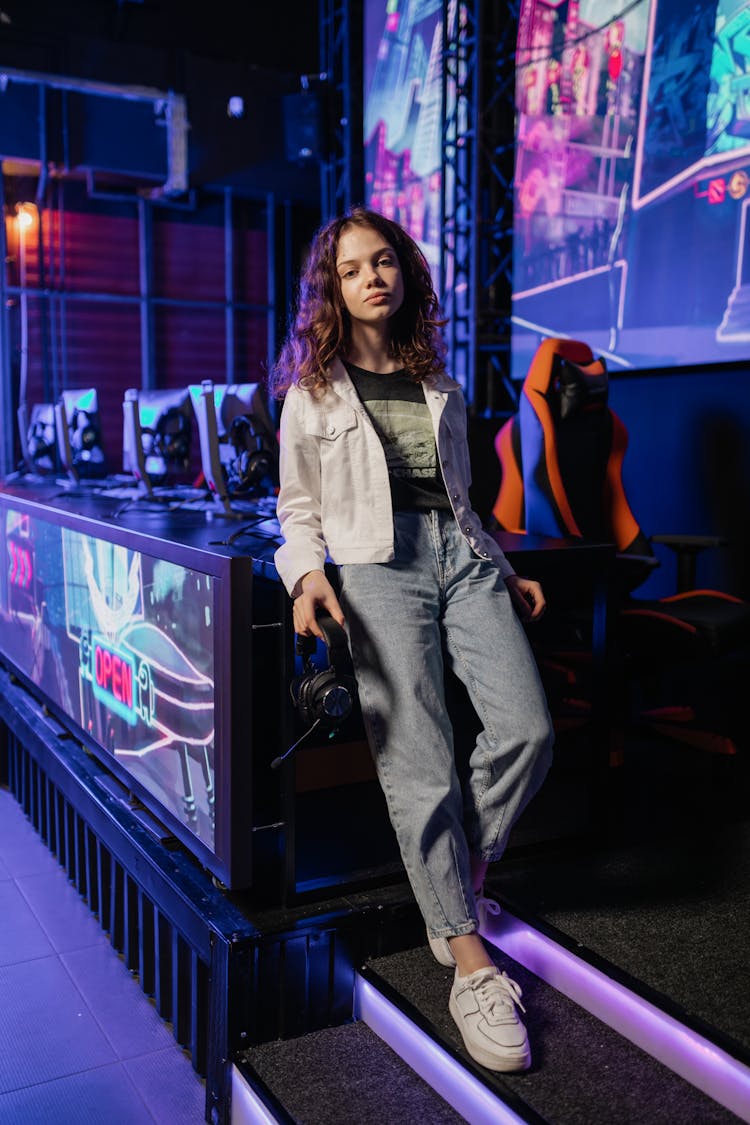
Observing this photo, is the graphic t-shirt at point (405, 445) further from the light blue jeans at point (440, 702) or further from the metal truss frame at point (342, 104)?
the metal truss frame at point (342, 104)

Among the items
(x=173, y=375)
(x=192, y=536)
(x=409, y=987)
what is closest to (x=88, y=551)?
(x=192, y=536)

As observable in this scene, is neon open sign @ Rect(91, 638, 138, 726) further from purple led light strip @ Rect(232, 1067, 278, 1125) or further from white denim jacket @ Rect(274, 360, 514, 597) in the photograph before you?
purple led light strip @ Rect(232, 1067, 278, 1125)

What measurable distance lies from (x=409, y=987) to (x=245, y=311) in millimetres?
7671

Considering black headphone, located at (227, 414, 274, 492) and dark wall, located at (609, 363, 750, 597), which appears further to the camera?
dark wall, located at (609, 363, 750, 597)

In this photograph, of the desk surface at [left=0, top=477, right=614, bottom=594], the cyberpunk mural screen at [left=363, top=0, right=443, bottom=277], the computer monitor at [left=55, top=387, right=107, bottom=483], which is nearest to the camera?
the desk surface at [left=0, top=477, right=614, bottom=594]

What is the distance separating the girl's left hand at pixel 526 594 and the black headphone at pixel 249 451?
4.45 ft

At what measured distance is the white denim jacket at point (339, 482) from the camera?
67.7 inches

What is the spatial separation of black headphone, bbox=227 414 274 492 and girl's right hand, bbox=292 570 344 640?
1.46 meters

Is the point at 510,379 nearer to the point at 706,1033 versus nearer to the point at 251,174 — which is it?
the point at 251,174

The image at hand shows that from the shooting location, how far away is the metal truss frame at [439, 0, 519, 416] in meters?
5.38

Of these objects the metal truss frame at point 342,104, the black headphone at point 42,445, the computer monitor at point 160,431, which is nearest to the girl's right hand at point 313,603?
the computer monitor at point 160,431

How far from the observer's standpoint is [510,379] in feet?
18.2

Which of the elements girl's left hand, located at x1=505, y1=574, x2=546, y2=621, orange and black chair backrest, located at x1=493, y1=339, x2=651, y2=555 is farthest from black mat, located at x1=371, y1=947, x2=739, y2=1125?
orange and black chair backrest, located at x1=493, y1=339, x2=651, y2=555

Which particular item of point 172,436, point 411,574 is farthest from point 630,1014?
point 172,436
